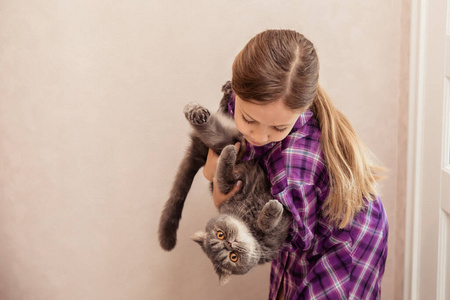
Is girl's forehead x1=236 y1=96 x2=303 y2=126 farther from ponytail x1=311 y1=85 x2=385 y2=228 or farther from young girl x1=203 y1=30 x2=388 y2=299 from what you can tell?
ponytail x1=311 y1=85 x2=385 y2=228

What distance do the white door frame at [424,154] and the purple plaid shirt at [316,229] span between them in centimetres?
42

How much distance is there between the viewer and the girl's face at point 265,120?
3.23 feet

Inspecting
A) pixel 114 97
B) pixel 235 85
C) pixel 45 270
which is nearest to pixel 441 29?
pixel 235 85

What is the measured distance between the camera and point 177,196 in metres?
1.39

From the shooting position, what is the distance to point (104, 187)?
161 cm

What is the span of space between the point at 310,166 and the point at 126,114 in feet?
2.36

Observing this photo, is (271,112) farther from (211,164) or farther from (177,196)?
(177,196)

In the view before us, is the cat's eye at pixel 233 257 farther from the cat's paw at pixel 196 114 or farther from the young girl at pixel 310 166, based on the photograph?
the cat's paw at pixel 196 114

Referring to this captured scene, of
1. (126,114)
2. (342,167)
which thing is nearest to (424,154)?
(342,167)

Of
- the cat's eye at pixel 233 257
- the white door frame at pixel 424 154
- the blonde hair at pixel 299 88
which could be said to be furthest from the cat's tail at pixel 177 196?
the white door frame at pixel 424 154

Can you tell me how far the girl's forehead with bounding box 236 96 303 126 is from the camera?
38.6 inches

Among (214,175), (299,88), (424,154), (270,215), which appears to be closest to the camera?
(299,88)

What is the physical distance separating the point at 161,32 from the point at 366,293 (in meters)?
0.99

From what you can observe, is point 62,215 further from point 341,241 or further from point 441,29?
point 441,29
